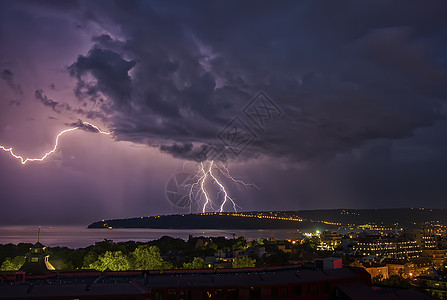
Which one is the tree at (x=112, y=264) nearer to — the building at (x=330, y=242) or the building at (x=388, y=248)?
the building at (x=388, y=248)

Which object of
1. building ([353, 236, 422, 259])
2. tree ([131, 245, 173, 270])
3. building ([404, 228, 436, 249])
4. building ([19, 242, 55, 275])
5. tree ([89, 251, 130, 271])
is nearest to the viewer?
building ([19, 242, 55, 275])

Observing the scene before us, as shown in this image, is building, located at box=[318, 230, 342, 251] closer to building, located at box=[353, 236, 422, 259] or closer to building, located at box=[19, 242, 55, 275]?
building, located at box=[353, 236, 422, 259]

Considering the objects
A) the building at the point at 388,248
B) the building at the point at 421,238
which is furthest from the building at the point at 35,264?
the building at the point at 421,238

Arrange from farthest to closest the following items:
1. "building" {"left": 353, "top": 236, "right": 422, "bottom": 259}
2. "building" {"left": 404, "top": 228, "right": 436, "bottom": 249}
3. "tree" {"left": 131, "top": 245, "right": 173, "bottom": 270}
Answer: "building" {"left": 404, "top": 228, "right": 436, "bottom": 249} → "building" {"left": 353, "top": 236, "right": 422, "bottom": 259} → "tree" {"left": 131, "top": 245, "right": 173, "bottom": 270}

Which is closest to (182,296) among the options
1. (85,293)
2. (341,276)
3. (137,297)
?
(137,297)

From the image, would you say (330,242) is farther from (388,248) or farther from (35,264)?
(35,264)

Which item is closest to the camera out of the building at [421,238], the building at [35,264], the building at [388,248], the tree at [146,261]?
the building at [35,264]

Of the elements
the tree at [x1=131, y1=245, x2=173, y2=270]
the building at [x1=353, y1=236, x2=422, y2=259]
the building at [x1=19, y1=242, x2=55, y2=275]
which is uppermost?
the building at [x1=19, y1=242, x2=55, y2=275]

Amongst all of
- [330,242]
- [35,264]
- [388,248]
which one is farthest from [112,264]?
[330,242]

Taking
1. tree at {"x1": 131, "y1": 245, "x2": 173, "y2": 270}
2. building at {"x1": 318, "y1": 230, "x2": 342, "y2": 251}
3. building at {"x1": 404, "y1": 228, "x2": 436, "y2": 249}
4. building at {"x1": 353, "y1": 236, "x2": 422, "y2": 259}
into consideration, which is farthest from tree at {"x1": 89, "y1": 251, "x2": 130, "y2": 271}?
building at {"x1": 404, "y1": 228, "x2": 436, "y2": 249}

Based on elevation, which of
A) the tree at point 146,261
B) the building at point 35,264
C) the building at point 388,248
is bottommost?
the building at point 388,248

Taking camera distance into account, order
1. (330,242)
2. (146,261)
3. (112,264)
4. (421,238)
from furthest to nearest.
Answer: (330,242)
(421,238)
(146,261)
(112,264)

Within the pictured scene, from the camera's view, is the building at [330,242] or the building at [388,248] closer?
the building at [388,248]
